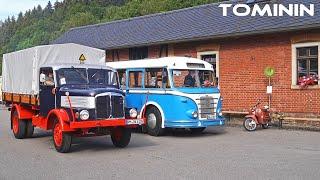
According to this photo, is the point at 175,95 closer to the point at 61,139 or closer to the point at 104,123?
the point at 104,123

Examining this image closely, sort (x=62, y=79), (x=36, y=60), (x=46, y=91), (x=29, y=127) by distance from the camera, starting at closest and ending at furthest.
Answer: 1. (x=62, y=79)
2. (x=46, y=91)
3. (x=36, y=60)
4. (x=29, y=127)

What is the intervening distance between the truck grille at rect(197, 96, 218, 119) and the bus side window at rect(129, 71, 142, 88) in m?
2.33

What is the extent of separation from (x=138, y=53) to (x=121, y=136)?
526 inches

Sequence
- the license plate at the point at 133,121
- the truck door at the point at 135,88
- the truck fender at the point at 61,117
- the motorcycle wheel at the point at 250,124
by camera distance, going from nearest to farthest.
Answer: the truck fender at the point at 61,117 → the license plate at the point at 133,121 → the truck door at the point at 135,88 → the motorcycle wheel at the point at 250,124

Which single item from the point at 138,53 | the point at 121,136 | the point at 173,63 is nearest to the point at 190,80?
the point at 173,63

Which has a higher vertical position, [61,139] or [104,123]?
[104,123]

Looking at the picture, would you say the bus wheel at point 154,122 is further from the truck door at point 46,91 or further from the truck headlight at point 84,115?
the truck headlight at point 84,115

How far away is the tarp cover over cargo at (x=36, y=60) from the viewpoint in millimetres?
14797

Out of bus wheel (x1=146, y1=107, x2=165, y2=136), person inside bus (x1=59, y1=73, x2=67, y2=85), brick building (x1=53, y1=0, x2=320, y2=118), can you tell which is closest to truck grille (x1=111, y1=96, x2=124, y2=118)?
person inside bus (x1=59, y1=73, x2=67, y2=85)

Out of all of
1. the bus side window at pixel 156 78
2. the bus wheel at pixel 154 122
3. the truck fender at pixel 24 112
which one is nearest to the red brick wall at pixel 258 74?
the bus side window at pixel 156 78

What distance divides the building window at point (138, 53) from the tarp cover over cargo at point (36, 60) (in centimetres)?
981

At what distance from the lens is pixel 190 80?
53.1 ft

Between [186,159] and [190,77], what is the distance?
5.42 m

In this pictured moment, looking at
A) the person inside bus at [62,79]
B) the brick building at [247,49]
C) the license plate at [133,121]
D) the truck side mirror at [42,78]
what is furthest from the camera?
the brick building at [247,49]
